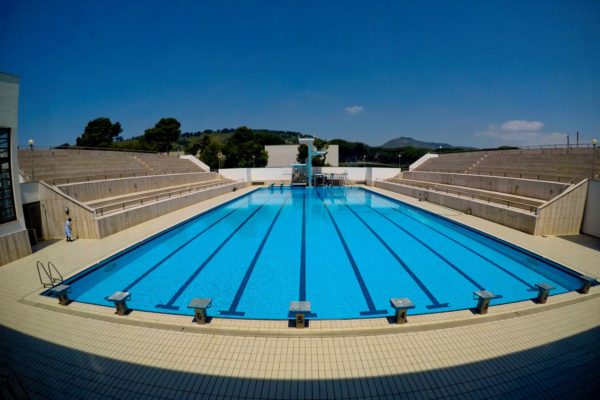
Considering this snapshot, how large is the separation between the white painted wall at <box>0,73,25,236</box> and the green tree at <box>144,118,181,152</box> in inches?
1250

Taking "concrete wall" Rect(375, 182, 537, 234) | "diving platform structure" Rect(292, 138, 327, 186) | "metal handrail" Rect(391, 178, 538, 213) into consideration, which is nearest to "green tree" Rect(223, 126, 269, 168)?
"diving platform structure" Rect(292, 138, 327, 186)

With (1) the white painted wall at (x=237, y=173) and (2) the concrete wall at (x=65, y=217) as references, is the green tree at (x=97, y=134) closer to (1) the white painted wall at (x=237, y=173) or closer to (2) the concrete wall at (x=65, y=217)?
(1) the white painted wall at (x=237, y=173)

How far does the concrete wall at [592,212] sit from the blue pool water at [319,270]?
284 cm

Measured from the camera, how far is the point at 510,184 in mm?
11180

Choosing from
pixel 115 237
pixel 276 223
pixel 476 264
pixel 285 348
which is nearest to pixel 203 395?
pixel 285 348

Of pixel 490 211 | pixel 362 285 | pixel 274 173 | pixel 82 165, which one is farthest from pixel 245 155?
pixel 362 285

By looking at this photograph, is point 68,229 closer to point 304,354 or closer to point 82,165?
point 82,165

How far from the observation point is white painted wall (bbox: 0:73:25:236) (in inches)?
220

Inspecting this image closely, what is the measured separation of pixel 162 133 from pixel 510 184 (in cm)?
3626

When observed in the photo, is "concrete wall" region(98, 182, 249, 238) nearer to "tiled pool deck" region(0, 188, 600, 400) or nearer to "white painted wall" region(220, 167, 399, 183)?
"tiled pool deck" region(0, 188, 600, 400)

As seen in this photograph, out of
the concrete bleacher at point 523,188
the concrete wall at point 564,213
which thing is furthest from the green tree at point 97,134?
the concrete wall at point 564,213

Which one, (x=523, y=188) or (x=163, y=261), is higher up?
(x=523, y=188)

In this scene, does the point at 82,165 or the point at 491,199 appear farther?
the point at 82,165

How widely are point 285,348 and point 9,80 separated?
24.6 feet
